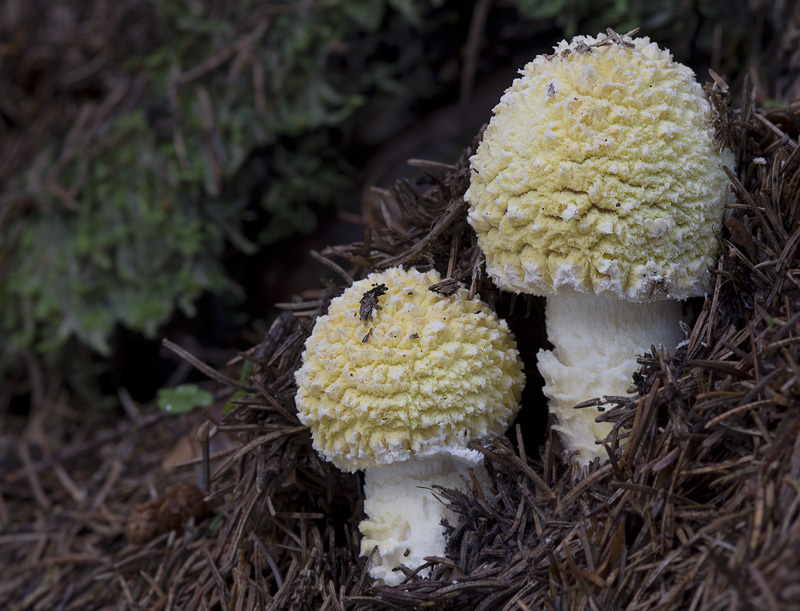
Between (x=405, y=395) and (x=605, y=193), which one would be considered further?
(x=405, y=395)

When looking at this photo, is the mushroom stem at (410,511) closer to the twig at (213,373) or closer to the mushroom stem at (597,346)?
the mushroom stem at (597,346)

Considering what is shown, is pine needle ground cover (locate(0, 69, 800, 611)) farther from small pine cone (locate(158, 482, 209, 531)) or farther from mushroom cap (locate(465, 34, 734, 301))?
mushroom cap (locate(465, 34, 734, 301))

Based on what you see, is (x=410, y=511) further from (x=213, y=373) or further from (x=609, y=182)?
(x=609, y=182)

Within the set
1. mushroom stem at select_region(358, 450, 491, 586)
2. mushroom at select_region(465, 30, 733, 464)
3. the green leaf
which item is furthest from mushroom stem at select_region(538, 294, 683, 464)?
the green leaf

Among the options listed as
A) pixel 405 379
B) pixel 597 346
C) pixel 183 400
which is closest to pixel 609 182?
pixel 597 346

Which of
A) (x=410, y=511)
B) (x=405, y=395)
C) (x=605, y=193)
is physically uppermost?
(x=605, y=193)

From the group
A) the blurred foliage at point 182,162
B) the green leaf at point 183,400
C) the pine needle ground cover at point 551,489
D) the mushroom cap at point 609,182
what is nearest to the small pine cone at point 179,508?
the pine needle ground cover at point 551,489

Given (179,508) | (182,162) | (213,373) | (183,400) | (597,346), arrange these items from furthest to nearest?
(182,162) < (183,400) < (179,508) < (213,373) < (597,346)

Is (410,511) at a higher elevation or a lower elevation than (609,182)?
lower
